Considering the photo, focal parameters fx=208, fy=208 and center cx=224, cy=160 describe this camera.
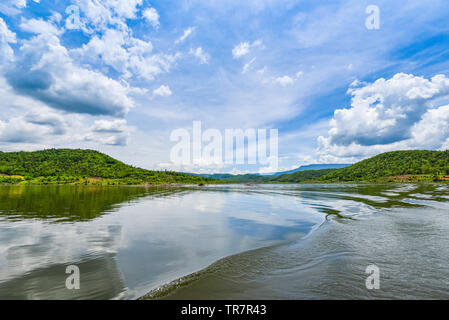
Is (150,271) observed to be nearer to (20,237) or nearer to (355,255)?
(355,255)

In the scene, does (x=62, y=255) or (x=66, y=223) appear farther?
(x=66, y=223)

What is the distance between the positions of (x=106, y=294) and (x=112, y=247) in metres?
6.13

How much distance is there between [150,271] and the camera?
353 inches

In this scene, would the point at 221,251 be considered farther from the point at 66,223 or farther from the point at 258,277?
the point at 66,223

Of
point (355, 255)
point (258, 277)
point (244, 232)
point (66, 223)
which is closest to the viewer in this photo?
point (258, 277)
